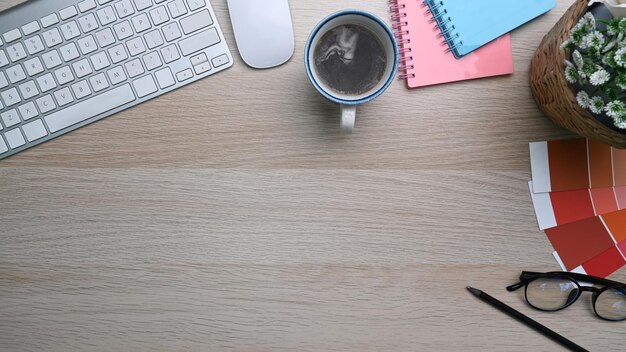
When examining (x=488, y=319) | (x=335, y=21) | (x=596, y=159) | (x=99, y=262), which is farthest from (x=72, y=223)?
(x=596, y=159)

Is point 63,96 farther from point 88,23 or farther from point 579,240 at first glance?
point 579,240

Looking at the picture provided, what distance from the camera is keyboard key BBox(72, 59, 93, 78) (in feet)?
2.34

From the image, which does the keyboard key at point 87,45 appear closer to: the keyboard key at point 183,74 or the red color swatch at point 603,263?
the keyboard key at point 183,74

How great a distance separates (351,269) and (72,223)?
1.25 feet

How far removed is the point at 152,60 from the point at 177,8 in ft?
→ 0.25

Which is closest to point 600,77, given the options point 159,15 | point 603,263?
point 603,263

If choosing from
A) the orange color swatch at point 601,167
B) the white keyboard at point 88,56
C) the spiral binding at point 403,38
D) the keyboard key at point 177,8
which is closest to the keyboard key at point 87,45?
the white keyboard at point 88,56

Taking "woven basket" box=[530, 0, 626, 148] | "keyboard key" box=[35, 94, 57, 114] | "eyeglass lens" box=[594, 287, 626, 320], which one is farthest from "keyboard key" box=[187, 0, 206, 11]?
"eyeglass lens" box=[594, 287, 626, 320]

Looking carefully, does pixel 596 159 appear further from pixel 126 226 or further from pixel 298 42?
pixel 126 226

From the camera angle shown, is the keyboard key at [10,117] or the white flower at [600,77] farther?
the keyboard key at [10,117]

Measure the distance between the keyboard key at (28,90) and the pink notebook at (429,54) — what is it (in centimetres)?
48

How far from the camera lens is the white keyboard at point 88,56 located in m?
0.71

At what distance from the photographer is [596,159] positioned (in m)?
0.74

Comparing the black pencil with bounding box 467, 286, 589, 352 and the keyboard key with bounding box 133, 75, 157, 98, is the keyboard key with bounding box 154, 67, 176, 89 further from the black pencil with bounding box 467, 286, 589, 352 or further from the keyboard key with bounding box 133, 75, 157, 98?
the black pencil with bounding box 467, 286, 589, 352
